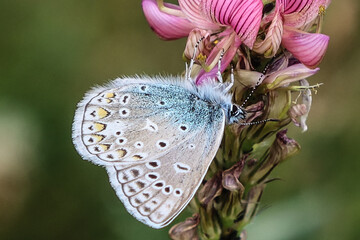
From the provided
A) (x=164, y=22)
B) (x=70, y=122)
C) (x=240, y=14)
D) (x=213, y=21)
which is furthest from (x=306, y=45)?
(x=70, y=122)

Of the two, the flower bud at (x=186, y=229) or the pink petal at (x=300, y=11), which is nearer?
the pink petal at (x=300, y=11)

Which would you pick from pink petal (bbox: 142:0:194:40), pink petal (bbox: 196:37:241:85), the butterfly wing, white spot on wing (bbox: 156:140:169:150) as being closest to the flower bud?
the butterfly wing

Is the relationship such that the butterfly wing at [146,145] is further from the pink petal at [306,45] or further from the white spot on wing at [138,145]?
the pink petal at [306,45]

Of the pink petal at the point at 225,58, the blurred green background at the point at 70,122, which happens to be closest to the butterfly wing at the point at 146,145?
the pink petal at the point at 225,58

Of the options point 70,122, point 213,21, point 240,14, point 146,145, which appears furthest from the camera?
point 70,122

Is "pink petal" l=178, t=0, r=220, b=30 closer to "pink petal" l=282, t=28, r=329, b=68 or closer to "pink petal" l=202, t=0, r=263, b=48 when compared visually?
"pink petal" l=202, t=0, r=263, b=48

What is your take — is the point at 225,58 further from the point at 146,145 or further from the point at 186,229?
the point at 186,229

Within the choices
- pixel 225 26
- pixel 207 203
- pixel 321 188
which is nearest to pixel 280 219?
pixel 321 188

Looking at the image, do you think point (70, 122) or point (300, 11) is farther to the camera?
point (70, 122)
